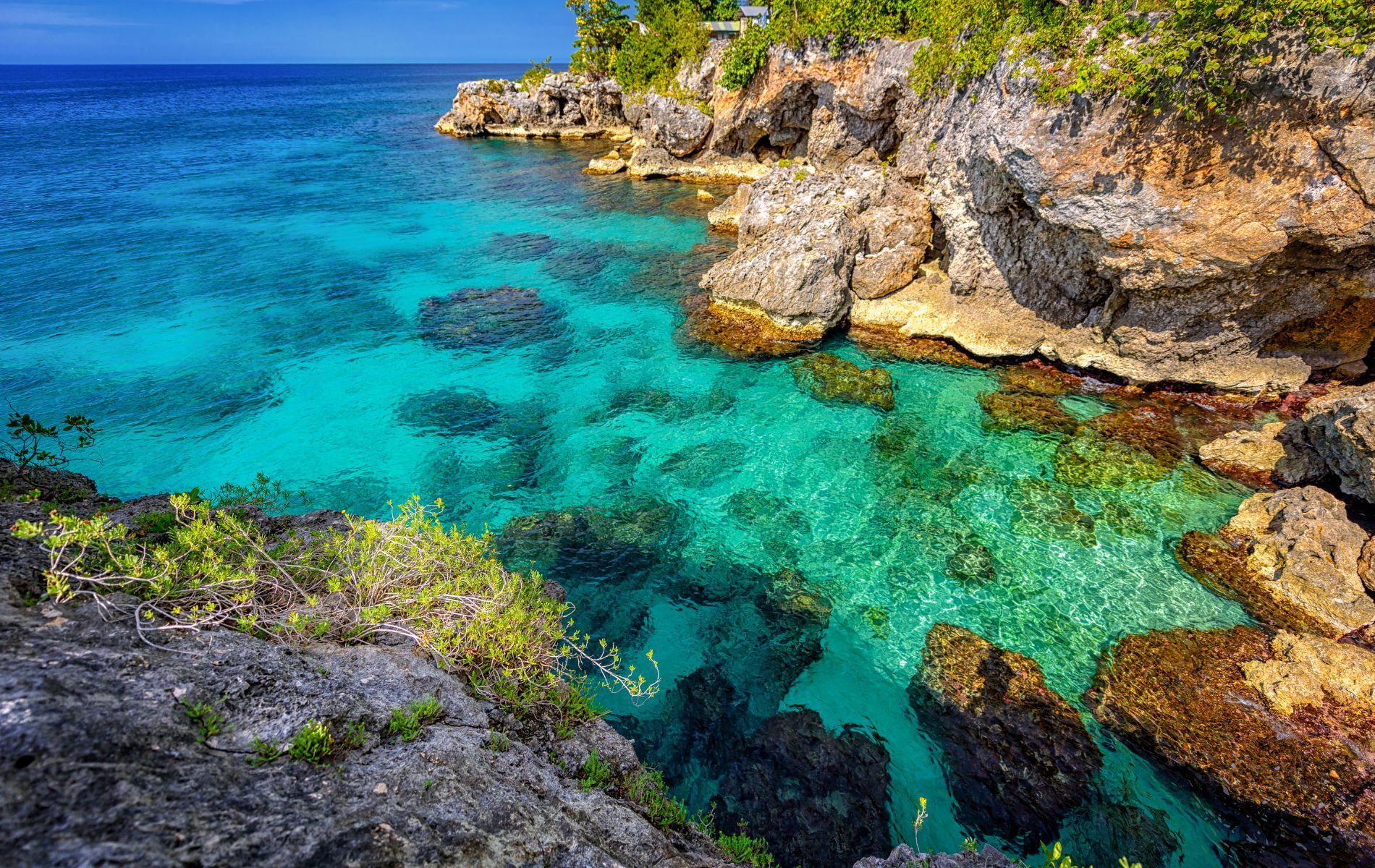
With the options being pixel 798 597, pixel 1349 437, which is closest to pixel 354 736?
pixel 798 597

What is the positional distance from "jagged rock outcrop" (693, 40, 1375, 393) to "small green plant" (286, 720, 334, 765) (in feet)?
55.6

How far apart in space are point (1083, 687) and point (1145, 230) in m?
10.3

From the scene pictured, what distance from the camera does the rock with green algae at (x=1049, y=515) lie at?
38.5ft

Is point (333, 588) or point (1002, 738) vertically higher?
point (333, 588)

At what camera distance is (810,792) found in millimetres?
7812

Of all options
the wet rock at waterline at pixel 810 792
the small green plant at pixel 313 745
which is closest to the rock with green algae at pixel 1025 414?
the wet rock at waterline at pixel 810 792

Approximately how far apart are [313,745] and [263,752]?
11.6 inches

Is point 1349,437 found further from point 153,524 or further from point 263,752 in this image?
point 153,524

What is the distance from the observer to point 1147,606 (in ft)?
33.6

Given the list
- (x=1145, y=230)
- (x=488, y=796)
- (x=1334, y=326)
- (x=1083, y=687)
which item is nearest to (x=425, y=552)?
(x=488, y=796)

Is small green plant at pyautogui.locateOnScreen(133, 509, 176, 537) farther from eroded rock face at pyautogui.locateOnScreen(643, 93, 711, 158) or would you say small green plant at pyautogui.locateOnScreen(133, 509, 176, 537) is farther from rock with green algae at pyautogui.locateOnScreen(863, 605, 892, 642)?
eroded rock face at pyautogui.locateOnScreen(643, 93, 711, 158)

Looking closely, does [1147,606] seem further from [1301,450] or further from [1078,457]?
[1301,450]

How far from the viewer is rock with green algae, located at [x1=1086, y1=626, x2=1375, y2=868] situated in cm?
729

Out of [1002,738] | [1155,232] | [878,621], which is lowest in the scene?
[1002,738]
